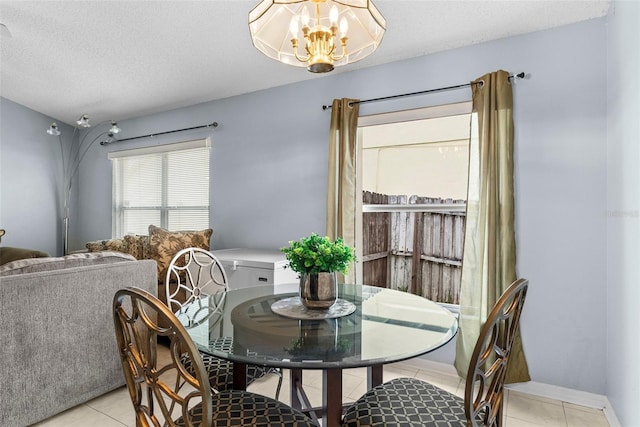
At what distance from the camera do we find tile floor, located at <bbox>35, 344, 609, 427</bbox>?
2.08 meters

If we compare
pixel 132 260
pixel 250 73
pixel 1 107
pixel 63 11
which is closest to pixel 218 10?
pixel 250 73

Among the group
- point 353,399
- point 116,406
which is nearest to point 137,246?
point 116,406

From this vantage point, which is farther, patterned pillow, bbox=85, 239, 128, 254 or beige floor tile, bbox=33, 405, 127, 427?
patterned pillow, bbox=85, 239, 128, 254

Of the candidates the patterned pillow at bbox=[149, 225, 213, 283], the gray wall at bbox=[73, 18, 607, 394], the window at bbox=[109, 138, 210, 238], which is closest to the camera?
the gray wall at bbox=[73, 18, 607, 394]

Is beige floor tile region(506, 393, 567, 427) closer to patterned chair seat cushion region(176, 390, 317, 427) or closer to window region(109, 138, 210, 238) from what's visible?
patterned chair seat cushion region(176, 390, 317, 427)

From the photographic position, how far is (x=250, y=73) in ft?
11.1

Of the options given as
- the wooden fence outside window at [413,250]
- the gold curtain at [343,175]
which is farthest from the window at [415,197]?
the gold curtain at [343,175]

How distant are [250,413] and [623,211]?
2001mm

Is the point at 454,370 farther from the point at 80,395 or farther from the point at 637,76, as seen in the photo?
the point at 80,395

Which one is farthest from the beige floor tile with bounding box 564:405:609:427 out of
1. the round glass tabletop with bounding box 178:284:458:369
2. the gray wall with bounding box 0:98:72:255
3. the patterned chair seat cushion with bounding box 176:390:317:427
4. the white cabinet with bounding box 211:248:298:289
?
the gray wall with bounding box 0:98:72:255

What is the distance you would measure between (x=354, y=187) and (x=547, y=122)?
1.36 meters

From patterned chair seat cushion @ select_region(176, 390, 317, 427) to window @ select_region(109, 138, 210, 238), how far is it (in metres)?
3.00

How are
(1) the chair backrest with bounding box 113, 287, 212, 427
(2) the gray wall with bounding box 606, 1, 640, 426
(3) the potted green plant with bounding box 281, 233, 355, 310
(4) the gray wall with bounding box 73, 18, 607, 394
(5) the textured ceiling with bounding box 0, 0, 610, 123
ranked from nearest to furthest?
1. (1) the chair backrest with bounding box 113, 287, 212, 427
2. (3) the potted green plant with bounding box 281, 233, 355, 310
3. (2) the gray wall with bounding box 606, 1, 640, 426
4. (4) the gray wall with bounding box 73, 18, 607, 394
5. (5) the textured ceiling with bounding box 0, 0, 610, 123

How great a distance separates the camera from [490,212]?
8.00 feet
